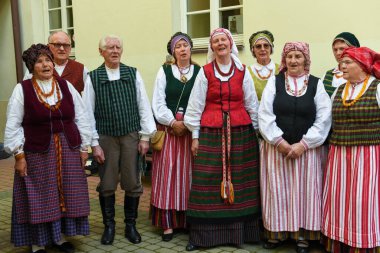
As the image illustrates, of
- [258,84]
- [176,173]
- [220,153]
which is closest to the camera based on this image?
[220,153]

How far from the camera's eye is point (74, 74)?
4.52 m

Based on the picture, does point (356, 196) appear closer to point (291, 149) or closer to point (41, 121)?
point (291, 149)

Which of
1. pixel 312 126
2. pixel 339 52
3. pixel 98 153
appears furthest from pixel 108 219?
pixel 339 52

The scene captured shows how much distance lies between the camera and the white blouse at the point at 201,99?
4.02 metres

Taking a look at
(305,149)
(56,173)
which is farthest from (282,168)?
(56,173)

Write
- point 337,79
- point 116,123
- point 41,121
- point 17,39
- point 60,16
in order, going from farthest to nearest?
point 60,16
point 17,39
point 337,79
point 116,123
point 41,121

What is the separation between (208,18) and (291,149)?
391cm

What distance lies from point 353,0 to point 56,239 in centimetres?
412

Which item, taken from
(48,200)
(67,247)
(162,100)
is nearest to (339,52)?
(162,100)

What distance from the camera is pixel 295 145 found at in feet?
12.3

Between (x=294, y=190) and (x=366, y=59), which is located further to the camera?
(x=294, y=190)

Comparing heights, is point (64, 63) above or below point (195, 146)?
above

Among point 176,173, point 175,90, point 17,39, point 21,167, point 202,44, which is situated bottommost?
point 176,173

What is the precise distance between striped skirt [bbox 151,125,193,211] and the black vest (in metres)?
0.92
